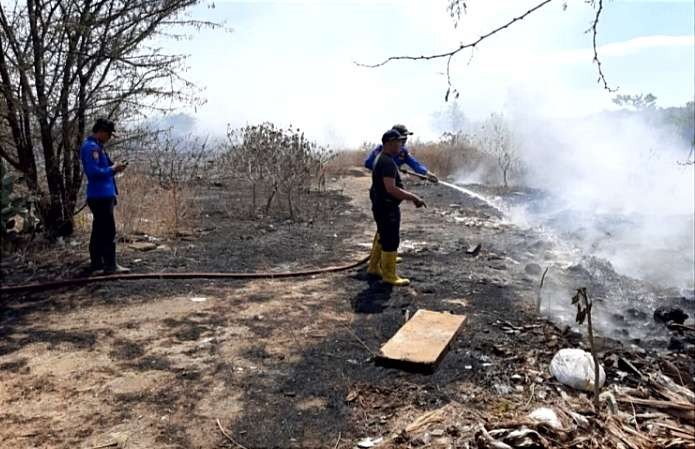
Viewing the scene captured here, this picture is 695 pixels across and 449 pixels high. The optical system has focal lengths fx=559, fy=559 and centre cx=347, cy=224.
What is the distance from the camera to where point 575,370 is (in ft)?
11.9

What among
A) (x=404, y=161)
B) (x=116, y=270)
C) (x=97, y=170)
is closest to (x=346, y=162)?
(x=404, y=161)

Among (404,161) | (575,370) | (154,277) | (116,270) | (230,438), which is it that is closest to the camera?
(230,438)

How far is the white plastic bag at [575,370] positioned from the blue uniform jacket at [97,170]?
4745 millimetres

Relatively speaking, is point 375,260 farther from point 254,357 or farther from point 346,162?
point 346,162

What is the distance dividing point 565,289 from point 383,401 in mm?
3366

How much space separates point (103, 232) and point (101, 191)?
Answer: 19.6 inches

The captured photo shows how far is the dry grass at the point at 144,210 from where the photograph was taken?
27.9 feet

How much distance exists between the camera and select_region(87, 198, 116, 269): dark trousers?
19.9 ft

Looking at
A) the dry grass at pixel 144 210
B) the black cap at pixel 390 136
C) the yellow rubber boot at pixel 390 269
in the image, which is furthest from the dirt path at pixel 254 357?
the black cap at pixel 390 136

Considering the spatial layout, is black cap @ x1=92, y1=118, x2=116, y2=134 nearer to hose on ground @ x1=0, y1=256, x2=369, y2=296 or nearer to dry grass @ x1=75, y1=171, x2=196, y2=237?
hose on ground @ x1=0, y1=256, x2=369, y2=296

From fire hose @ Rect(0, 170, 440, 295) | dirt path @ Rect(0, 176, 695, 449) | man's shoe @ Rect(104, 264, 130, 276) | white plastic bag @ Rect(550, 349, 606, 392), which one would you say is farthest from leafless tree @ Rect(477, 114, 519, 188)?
white plastic bag @ Rect(550, 349, 606, 392)

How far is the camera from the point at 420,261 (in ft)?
23.7

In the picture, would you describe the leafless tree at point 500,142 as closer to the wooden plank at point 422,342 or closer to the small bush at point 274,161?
the small bush at point 274,161

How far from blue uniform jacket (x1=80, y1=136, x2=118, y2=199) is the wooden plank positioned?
11.7 feet
